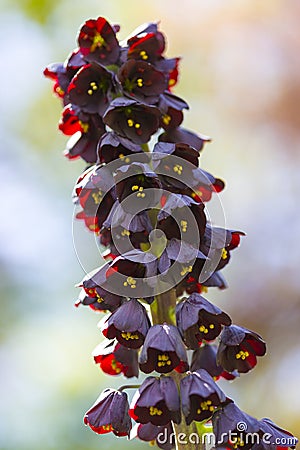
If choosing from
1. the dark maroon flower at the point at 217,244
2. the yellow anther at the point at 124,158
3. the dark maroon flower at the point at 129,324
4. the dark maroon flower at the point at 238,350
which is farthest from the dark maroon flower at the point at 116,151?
the dark maroon flower at the point at 238,350

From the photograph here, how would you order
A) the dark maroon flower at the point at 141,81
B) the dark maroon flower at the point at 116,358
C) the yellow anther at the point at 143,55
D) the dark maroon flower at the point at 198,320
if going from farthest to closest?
1. the yellow anther at the point at 143,55
2. the dark maroon flower at the point at 141,81
3. the dark maroon flower at the point at 116,358
4. the dark maroon flower at the point at 198,320

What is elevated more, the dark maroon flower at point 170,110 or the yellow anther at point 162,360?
the dark maroon flower at point 170,110

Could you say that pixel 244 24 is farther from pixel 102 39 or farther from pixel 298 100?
pixel 102 39

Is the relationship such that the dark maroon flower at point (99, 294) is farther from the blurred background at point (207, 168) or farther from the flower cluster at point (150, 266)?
the blurred background at point (207, 168)

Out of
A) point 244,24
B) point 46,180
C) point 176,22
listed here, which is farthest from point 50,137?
point 244,24

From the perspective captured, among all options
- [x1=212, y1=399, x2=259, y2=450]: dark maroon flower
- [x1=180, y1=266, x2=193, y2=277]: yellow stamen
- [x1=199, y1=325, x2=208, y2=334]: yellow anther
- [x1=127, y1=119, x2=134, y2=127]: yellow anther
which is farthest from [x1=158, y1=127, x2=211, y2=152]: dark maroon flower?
[x1=212, y1=399, x2=259, y2=450]: dark maroon flower

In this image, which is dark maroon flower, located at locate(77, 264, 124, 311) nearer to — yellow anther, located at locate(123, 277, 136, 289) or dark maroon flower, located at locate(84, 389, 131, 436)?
yellow anther, located at locate(123, 277, 136, 289)

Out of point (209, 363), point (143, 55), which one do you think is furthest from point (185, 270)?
point (143, 55)
